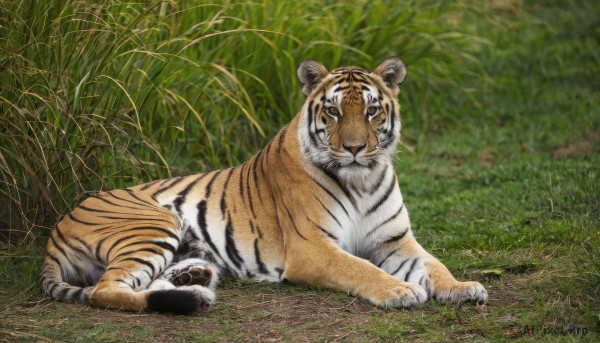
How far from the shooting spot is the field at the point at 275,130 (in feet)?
14.9

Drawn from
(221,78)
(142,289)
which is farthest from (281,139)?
(221,78)

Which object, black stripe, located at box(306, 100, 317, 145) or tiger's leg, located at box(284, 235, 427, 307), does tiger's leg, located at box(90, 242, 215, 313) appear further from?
black stripe, located at box(306, 100, 317, 145)

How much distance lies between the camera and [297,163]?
17.9 ft

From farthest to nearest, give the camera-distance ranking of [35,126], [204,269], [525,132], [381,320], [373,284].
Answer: [525,132] < [35,126] < [204,269] < [373,284] < [381,320]

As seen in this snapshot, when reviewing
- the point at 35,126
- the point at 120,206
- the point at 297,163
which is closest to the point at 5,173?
the point at 35,126

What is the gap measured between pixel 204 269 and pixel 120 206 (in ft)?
2.23

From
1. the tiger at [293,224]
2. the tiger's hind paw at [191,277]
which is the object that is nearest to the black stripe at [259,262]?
the tiger at [293,224]

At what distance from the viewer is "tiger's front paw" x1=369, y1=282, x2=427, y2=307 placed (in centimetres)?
470

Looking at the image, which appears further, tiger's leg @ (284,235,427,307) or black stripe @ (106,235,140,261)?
black stripe @ (106,235,140,261)

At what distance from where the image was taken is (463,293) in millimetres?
4723

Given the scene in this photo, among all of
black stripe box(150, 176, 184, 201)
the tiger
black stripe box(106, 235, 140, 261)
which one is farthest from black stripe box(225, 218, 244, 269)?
black stripe box(106, 235, 140, 261)

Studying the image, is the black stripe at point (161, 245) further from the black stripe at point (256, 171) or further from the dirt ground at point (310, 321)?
the black stripe at point (256, 171)

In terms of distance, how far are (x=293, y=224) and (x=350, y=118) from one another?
699 millimetres

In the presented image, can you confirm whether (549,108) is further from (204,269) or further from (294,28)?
(204,269)
